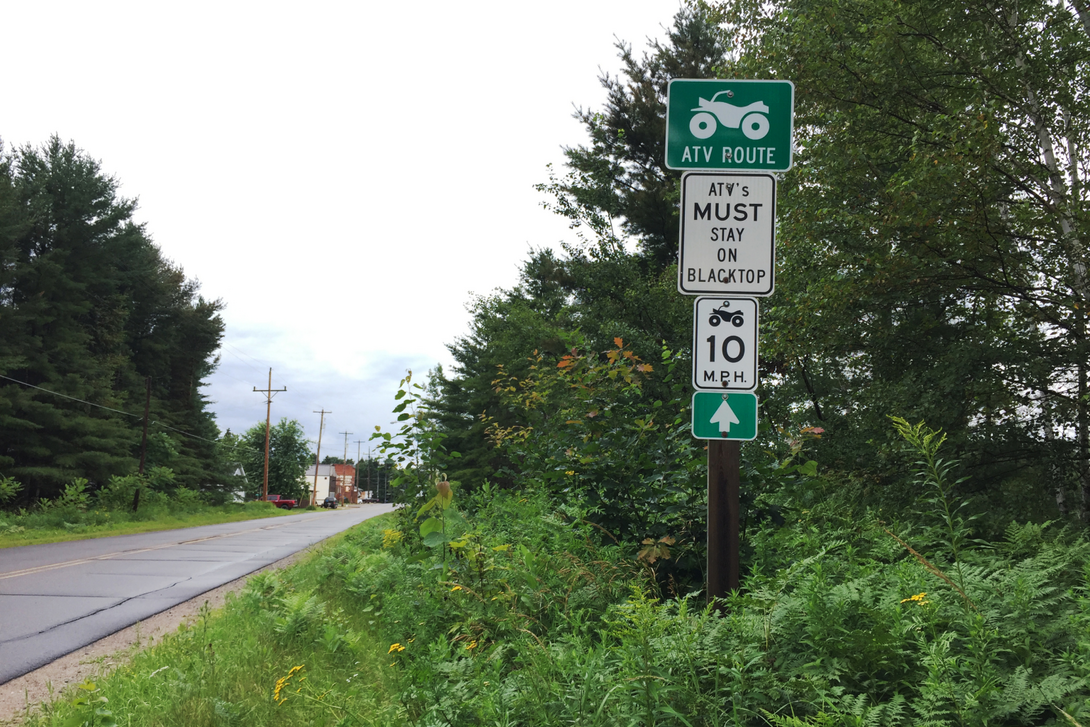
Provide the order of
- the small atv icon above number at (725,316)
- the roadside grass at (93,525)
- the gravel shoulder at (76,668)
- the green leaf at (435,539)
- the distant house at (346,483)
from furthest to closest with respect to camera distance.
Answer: the distant house at (346,483) < the roadside grass at (93,525) < the gravel shoulder at (76,668) < the green leaf at (435,539) < the small atv icon above number at (725,316)

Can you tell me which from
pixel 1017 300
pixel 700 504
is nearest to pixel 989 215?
pixel 1017 300

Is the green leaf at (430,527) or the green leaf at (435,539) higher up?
the green leaf at (430,527)

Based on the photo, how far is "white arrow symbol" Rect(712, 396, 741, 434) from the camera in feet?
12.0

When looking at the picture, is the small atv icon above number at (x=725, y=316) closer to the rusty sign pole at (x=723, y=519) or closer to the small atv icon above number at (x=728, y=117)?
the rusty sign pole at (x=723, y=519)

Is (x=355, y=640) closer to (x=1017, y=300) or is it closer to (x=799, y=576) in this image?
(x=799, y=576)

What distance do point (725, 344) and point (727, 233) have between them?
627 millimetres

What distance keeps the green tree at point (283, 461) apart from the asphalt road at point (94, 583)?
58.2 meters

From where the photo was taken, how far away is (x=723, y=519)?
3656 mm

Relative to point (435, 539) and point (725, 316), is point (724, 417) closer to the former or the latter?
point (725, 316)

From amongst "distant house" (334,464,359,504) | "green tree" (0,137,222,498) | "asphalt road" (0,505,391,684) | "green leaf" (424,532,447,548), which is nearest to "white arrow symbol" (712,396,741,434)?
"green leaf" (424,532,447,548)

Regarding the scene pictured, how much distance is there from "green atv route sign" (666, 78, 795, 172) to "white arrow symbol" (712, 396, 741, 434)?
134 cm

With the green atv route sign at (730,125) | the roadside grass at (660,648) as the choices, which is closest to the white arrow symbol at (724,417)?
the roadside grass at (660,648)

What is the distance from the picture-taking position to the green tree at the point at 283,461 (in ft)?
259

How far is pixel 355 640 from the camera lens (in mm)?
4688
